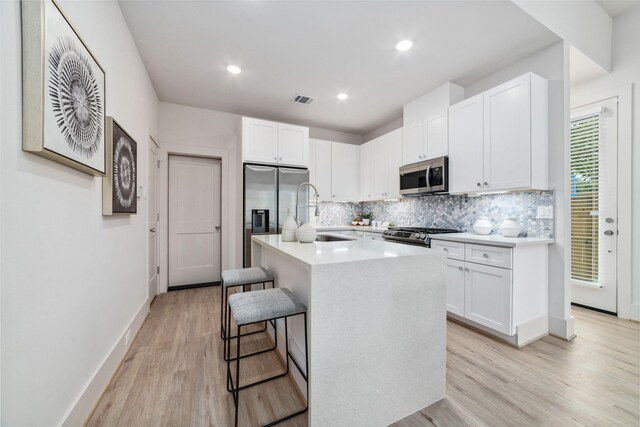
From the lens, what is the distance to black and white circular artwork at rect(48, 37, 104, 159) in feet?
3.70

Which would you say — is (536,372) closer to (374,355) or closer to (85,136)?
(374,355)

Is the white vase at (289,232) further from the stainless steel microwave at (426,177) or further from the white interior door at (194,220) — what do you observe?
the white interior door at (194,220)

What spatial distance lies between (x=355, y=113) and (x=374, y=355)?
147 inches

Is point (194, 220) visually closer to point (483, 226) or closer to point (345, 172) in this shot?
point (345, 172)

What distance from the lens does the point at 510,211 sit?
9.37 feet

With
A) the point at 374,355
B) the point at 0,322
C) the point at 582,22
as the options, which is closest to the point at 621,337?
the point at 374,355

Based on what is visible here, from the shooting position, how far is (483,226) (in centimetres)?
291

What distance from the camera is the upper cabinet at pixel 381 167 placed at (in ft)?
13.1

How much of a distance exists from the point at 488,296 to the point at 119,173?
130 inches

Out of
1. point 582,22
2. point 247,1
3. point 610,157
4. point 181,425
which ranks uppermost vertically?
point 582,22

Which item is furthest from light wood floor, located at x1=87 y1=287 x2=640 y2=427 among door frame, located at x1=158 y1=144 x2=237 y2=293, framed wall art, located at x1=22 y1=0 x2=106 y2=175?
door frame, located at x1=158 y1=144 x2=237 y2=293

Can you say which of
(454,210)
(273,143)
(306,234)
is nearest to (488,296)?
(454,210)

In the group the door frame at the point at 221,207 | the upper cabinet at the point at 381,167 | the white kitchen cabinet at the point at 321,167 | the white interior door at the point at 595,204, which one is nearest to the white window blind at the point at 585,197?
the white interior door at the point at 595,204

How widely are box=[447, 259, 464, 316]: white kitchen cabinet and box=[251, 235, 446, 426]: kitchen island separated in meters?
1.20
